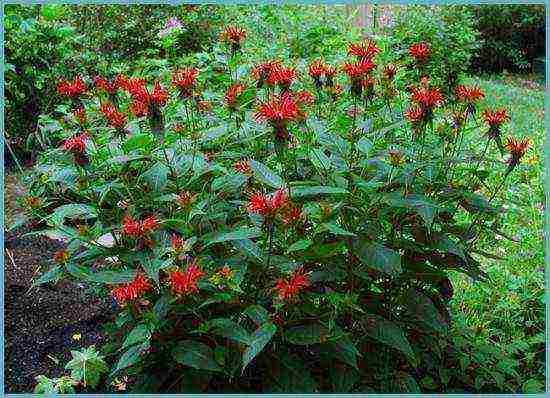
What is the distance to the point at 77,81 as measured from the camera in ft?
6.53

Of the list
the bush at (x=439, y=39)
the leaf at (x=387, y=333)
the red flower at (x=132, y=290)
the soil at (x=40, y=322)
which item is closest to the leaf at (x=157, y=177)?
the red flower at (x=132, y=290)

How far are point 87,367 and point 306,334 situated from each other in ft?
3.16

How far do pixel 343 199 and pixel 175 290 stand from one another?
1.55ft

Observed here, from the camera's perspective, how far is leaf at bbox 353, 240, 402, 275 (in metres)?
1.65

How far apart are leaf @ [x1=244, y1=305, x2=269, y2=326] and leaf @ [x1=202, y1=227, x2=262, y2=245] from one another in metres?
0.17

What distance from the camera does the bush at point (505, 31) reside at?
905 centimetres

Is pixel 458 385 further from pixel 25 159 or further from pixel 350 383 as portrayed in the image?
pixel 25 159

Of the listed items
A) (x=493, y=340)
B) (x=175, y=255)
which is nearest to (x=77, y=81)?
(x=175, y=255)

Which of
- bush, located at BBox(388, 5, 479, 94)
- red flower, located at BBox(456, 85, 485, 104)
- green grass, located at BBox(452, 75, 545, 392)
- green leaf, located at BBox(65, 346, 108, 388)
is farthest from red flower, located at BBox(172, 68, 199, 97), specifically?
bush, located at BBox(388, 5, 479, 94)

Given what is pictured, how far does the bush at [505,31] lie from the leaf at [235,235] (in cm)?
803

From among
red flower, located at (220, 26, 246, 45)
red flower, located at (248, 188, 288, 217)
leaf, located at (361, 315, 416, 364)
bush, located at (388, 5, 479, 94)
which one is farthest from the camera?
bush, located at (388, 5, 479, 94)

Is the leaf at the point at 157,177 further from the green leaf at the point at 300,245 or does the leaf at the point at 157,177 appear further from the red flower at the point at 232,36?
the red flower at the point at 232,36

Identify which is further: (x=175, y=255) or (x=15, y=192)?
(x=15, y=192)

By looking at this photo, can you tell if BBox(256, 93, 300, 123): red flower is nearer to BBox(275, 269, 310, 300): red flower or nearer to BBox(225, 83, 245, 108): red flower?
BBox(225, 83, 245, 108): red flower
